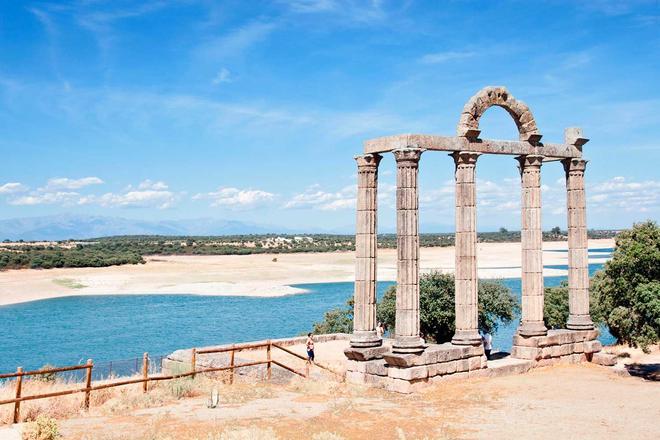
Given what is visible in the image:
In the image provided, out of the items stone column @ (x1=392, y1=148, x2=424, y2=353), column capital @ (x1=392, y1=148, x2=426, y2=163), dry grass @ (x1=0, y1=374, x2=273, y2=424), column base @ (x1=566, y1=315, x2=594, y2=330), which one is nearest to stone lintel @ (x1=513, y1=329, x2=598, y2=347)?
column base @ (x1=566, y1=315, x2=594, y2=330)

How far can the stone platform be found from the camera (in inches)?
639

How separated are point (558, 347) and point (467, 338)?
379 centimetres

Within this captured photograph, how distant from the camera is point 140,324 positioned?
158 ft

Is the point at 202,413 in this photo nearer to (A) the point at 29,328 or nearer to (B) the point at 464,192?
(B) the point at 464,192

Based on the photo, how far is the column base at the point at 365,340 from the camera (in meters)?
17.3

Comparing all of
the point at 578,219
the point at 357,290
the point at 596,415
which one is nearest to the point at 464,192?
the point at 357,290

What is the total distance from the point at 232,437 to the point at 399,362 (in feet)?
18.6

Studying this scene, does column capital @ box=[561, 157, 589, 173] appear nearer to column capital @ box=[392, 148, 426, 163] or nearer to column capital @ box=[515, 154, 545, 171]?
column capital @ box=[515, 154, 545, 171]

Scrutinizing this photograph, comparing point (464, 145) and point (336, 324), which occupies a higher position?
point (464, 145)

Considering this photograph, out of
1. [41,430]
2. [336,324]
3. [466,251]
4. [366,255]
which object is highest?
[466,251]

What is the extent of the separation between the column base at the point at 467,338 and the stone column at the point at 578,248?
4.52m

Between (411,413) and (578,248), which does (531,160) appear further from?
(411,413)

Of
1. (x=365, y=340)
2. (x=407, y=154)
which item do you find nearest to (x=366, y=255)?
(x=365, y=340)

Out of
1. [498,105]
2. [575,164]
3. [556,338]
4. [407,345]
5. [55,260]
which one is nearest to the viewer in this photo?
[407,345]
